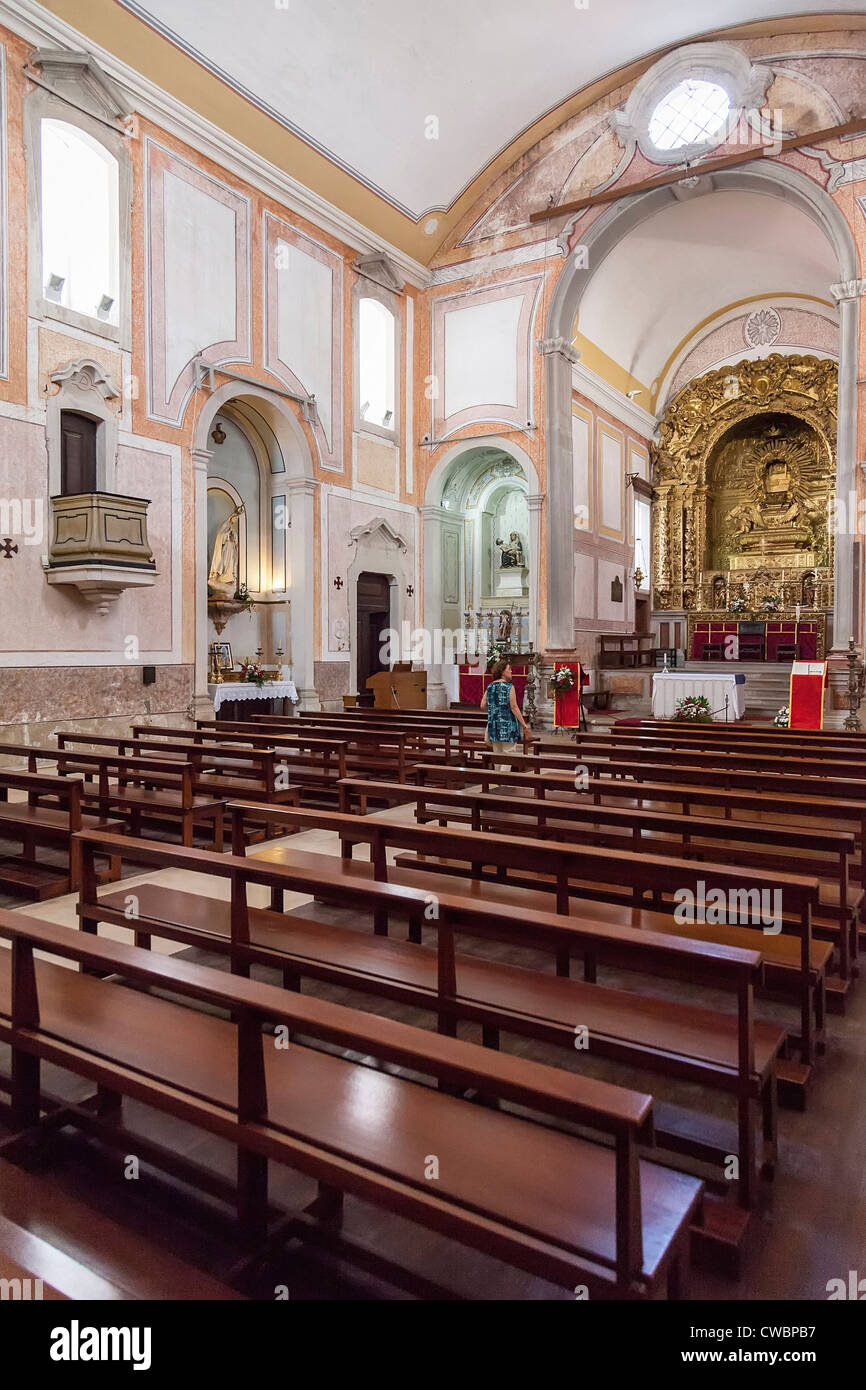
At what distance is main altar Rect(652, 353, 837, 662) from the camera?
20.2 m

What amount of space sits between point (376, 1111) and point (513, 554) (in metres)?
17.6

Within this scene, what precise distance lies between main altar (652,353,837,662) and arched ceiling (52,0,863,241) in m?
8.50

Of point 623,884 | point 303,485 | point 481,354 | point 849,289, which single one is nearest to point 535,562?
point 481,354

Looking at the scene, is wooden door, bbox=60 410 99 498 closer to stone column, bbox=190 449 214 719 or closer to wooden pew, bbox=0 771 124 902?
stone column, bbox=190 449 214 719

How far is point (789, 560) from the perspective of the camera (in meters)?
21.3

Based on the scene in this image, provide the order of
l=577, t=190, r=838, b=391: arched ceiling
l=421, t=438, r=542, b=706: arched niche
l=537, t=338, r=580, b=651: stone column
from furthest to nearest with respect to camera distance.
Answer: l=577, t=190, r=838, b=391: arched ceiling
l=421, t=438, r=542, b=706: arched niche
l=537, t=338, r=580, b=651: stone column

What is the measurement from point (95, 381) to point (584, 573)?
1001 cm

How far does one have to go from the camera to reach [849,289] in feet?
41.4

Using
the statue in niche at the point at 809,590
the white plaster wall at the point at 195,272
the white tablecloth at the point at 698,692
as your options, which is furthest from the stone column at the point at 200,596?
the statue in niche at the point at 809,590

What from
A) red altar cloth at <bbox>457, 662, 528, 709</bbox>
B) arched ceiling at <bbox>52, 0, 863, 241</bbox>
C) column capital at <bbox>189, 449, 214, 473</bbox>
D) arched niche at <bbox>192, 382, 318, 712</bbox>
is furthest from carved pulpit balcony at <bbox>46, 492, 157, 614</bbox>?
red altar cloth at <bbox>457, 662, 528, 709</bbox>

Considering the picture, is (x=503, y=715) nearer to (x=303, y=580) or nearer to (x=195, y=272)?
(x=303, y=580)

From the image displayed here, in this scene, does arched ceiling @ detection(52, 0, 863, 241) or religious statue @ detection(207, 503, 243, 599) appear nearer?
arched ceiling @ detection(52, 0, 863, 241)

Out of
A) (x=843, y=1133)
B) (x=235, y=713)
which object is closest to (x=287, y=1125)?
(x=843, y=1133)
